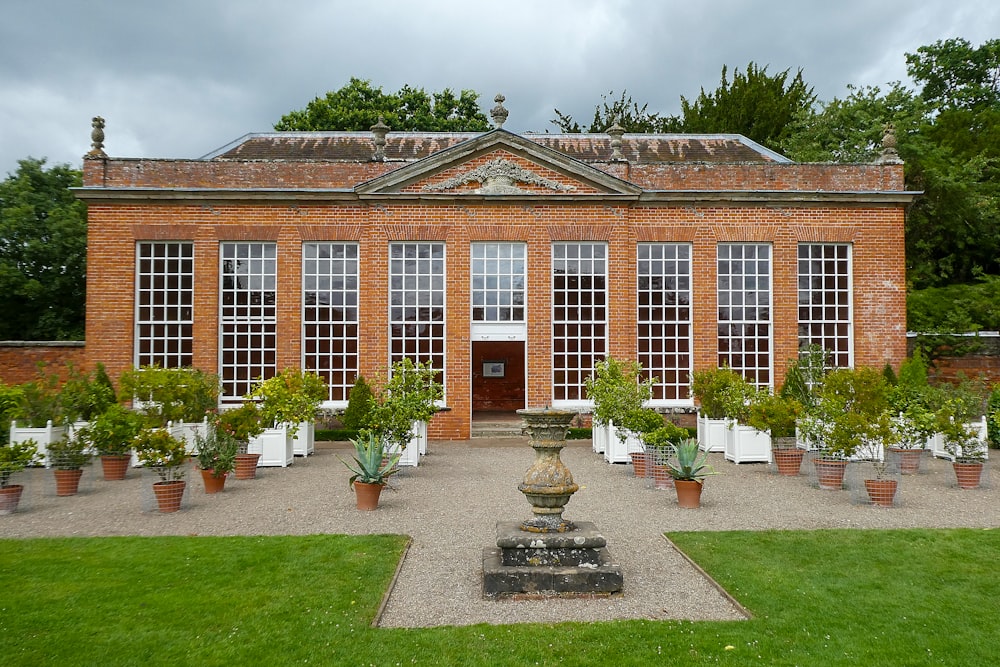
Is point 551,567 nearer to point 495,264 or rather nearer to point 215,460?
point 215,460

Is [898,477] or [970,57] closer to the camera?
[898,477]

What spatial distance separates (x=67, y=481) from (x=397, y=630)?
8112 mm

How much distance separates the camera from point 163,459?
32.7 ft

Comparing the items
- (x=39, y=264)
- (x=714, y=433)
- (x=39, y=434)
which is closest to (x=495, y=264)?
(x=714, y=433)

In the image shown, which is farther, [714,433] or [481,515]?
[714,433]

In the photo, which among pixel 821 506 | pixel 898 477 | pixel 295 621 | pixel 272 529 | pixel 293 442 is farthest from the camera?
pixel 293 442

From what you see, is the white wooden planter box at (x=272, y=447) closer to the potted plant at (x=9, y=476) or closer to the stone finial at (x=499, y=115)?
the potted plant at (x=9, y=476)

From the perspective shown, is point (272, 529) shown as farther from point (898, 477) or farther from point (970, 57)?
point (970, 57)

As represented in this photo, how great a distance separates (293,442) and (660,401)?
9.11m

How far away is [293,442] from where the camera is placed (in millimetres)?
14766

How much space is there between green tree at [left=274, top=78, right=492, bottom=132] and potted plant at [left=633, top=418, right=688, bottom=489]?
80.9ft

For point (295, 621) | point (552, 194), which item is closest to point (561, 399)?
point (552, 194)

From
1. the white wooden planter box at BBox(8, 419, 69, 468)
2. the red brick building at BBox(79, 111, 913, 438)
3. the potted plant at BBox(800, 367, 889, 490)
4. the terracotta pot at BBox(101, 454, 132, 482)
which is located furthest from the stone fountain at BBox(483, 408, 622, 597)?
the red brick building at BBox(79, 111, 913, 438)

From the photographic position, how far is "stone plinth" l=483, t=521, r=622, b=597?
6.27 metres
